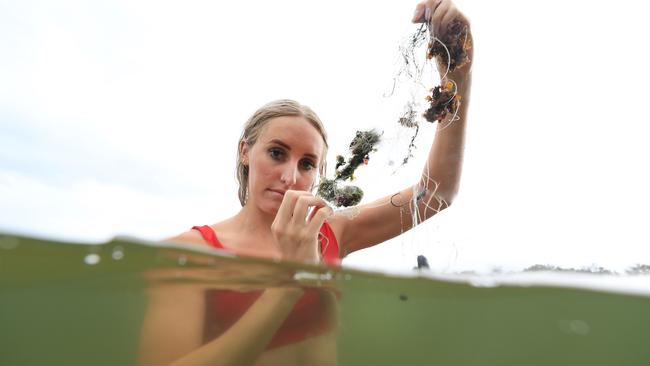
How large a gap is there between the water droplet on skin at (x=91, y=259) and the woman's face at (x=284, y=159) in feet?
7.16

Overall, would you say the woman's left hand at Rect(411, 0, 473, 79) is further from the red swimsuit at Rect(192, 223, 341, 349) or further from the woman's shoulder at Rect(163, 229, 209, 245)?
the woman's shoulder at Rect(163, 229, 209, 245)

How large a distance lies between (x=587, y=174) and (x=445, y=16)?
5581 mm

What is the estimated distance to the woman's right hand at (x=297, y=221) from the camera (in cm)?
283

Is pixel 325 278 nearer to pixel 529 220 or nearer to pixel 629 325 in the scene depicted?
pixel 529 220

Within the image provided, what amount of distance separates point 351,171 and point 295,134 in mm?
646

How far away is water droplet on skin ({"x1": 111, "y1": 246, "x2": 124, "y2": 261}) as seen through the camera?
449 cm

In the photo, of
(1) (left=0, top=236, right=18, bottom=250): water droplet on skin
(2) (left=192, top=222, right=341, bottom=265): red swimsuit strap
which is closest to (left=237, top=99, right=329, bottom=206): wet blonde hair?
(2) (left=192, top=222, right=341, bottom=265): red swimsuit strap

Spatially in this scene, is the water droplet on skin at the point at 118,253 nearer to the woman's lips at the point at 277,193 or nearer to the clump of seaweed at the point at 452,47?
the woman's lips at the point at 277,193

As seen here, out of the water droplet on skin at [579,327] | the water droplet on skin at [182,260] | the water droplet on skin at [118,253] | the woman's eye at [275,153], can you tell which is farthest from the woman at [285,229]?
the water droplet on skin at [579,327]

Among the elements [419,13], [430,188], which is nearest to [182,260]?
[430,188]

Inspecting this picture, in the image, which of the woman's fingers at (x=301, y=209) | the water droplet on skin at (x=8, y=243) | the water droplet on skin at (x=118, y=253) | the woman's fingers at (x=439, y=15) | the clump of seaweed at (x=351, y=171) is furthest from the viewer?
the water droplet on skin at (x=118, y=253)

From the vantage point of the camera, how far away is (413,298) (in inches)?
244

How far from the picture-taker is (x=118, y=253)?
15.0 ft

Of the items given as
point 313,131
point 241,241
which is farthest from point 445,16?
point 241,241
